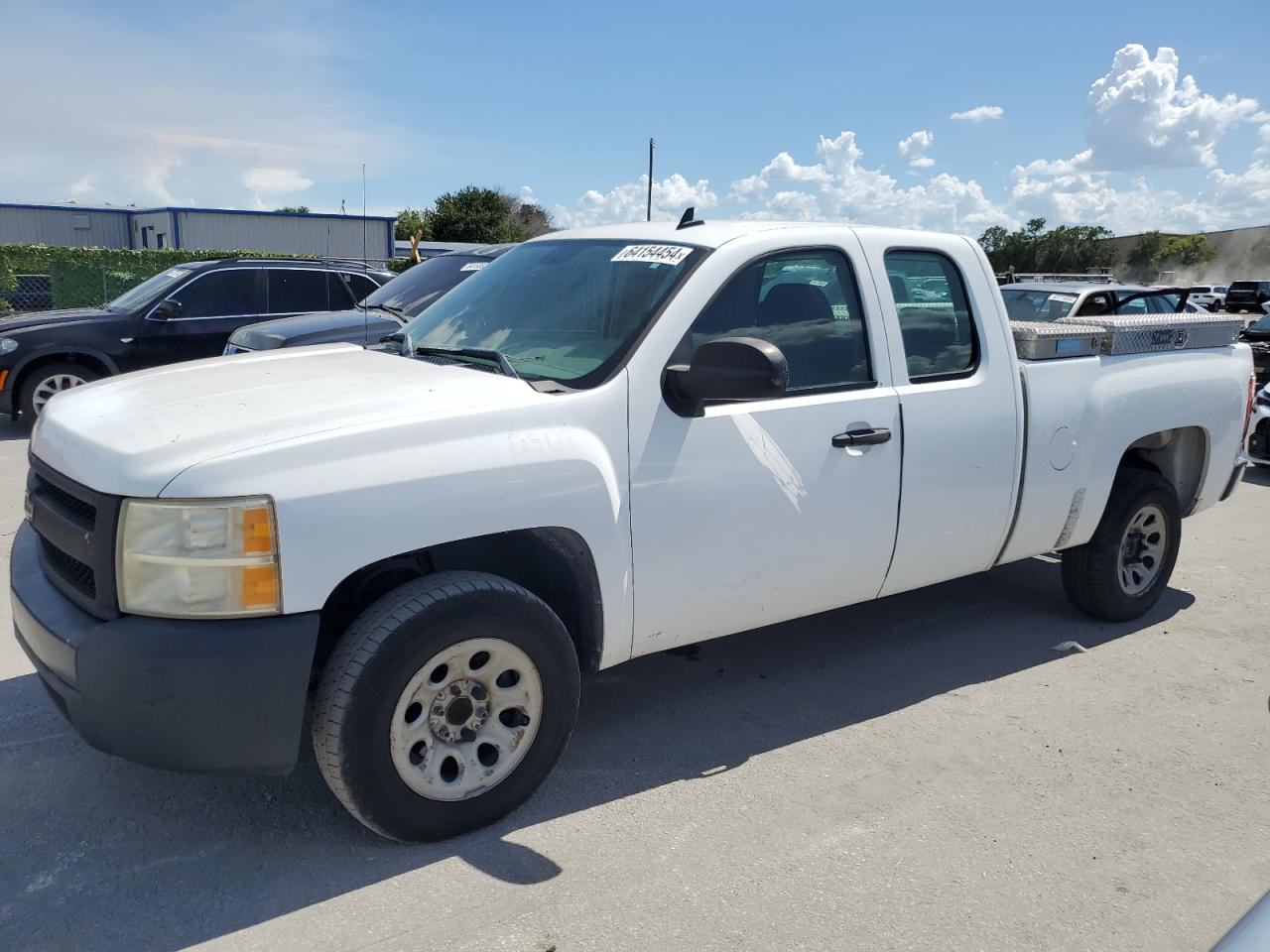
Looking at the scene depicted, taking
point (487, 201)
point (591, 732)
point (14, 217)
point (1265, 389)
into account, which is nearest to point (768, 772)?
point (591, 732)

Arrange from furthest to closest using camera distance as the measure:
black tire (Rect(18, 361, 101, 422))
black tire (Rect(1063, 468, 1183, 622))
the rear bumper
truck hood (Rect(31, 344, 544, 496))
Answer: black tire (Rect(18, 361, 101, 422))
black tire (Rect(1063, 468, 1183, 622))
truck hood (Rect(31, 344, 544, 496))
the rear bumper

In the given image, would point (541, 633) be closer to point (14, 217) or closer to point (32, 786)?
point (32, 786)

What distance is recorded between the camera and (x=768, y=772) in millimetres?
3629

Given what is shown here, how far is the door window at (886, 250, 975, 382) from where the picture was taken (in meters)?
4.06

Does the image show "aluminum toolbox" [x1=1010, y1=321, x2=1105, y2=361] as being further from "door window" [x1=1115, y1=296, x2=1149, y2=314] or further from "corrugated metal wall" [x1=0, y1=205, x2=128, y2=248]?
"corrugated metal wall" [x1=0, y1=205, x2=128, y2=248]

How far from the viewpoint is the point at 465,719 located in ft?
10.1

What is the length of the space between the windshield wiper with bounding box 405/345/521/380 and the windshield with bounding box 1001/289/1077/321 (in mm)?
7977

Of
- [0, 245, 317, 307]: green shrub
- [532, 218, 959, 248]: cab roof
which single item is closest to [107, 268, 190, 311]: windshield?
[0, 245, 317, 307]: green shrub

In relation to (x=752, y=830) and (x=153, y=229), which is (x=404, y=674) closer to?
(x=752, y=830)

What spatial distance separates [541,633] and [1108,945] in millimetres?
1813

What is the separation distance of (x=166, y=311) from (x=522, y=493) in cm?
828

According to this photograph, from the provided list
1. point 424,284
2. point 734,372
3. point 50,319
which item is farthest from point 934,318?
point 50,319

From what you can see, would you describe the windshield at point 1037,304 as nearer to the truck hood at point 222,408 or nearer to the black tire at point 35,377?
the truck hood at point 222,408

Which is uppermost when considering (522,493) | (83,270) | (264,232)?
(264,232)
